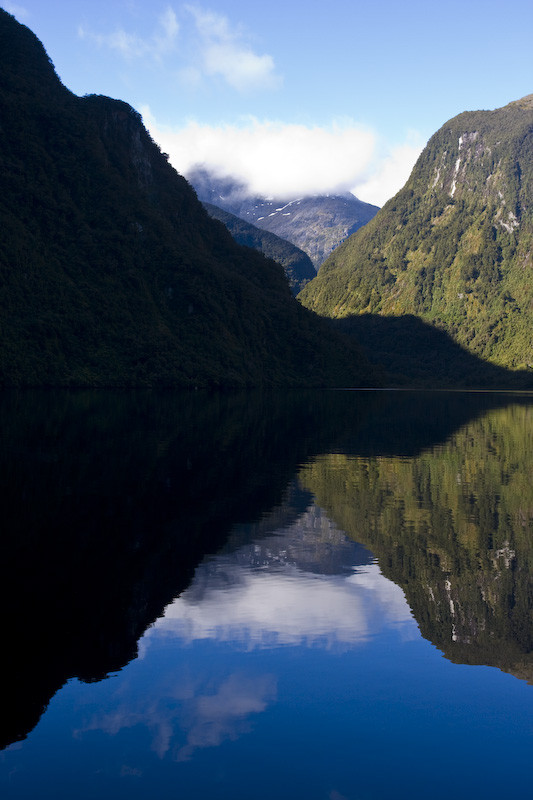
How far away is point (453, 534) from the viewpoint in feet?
72.7

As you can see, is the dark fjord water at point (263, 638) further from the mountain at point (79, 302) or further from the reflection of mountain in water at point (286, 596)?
the mountain at point (79, 302)

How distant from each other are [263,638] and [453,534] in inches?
403

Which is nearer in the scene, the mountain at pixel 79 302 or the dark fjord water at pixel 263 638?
the dark fjord water at pixel 263 638

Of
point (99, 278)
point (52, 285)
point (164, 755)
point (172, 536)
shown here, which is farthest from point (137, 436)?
point (99, 278)

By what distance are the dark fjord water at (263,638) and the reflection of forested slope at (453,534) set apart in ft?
0.27

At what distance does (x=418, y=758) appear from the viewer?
9562 mm

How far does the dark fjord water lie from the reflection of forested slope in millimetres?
82

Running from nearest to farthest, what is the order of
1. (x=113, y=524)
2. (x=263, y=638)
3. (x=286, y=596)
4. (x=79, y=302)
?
(x=263, y=638) < (x=286, y=596) < (x=113, y=524) < (x=79, y=302)

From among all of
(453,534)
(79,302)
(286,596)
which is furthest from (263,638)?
(79,302)

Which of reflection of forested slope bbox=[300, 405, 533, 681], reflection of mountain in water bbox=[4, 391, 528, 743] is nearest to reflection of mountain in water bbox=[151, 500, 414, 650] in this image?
reflection of mountain in water bbox=[4, 391, 528, 743]

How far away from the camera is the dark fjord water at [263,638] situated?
368 inches

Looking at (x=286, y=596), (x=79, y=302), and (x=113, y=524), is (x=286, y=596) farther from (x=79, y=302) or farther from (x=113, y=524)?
(x=79, y=302)

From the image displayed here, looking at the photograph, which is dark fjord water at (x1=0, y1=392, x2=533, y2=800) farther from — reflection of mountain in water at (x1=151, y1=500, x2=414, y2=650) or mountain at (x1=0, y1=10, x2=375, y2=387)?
mountain at (x1=0, y1=10, x2=375, y2=387)

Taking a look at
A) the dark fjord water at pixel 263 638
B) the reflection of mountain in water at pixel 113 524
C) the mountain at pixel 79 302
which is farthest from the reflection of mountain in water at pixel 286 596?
the mountain at pixel 79 302
